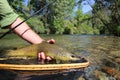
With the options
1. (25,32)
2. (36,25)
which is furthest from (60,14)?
(25,32)

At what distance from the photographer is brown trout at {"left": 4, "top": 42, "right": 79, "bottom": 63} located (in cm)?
400

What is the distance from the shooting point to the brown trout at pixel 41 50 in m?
4.00

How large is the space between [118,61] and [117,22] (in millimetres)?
44933

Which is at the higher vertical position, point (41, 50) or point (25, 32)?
point (25, 32)

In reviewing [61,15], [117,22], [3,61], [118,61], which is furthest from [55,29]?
[3,61]

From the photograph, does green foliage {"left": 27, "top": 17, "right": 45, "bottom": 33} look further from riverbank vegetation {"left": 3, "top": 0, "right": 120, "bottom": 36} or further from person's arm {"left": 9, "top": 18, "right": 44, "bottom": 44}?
person's arm {"left": 9, "top": 18, "right": 44, "bottom": 44}

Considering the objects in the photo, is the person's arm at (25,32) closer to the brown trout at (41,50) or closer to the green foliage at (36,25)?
the brown trout at (41,50)

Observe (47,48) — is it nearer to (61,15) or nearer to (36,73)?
(36,73)

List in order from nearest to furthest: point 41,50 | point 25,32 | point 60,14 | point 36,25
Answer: point 41,50 → point 25,32 → point 36,25 → point 60,14

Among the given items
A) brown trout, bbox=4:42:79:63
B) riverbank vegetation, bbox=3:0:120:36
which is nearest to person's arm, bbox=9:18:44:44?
brown trout, bbox=4:42:79:63

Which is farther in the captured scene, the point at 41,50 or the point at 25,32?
the point at 25,32

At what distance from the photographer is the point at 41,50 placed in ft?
13.0

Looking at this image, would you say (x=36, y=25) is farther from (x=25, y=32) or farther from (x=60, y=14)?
(x=25, y=32)

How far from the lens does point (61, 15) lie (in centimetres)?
6100
